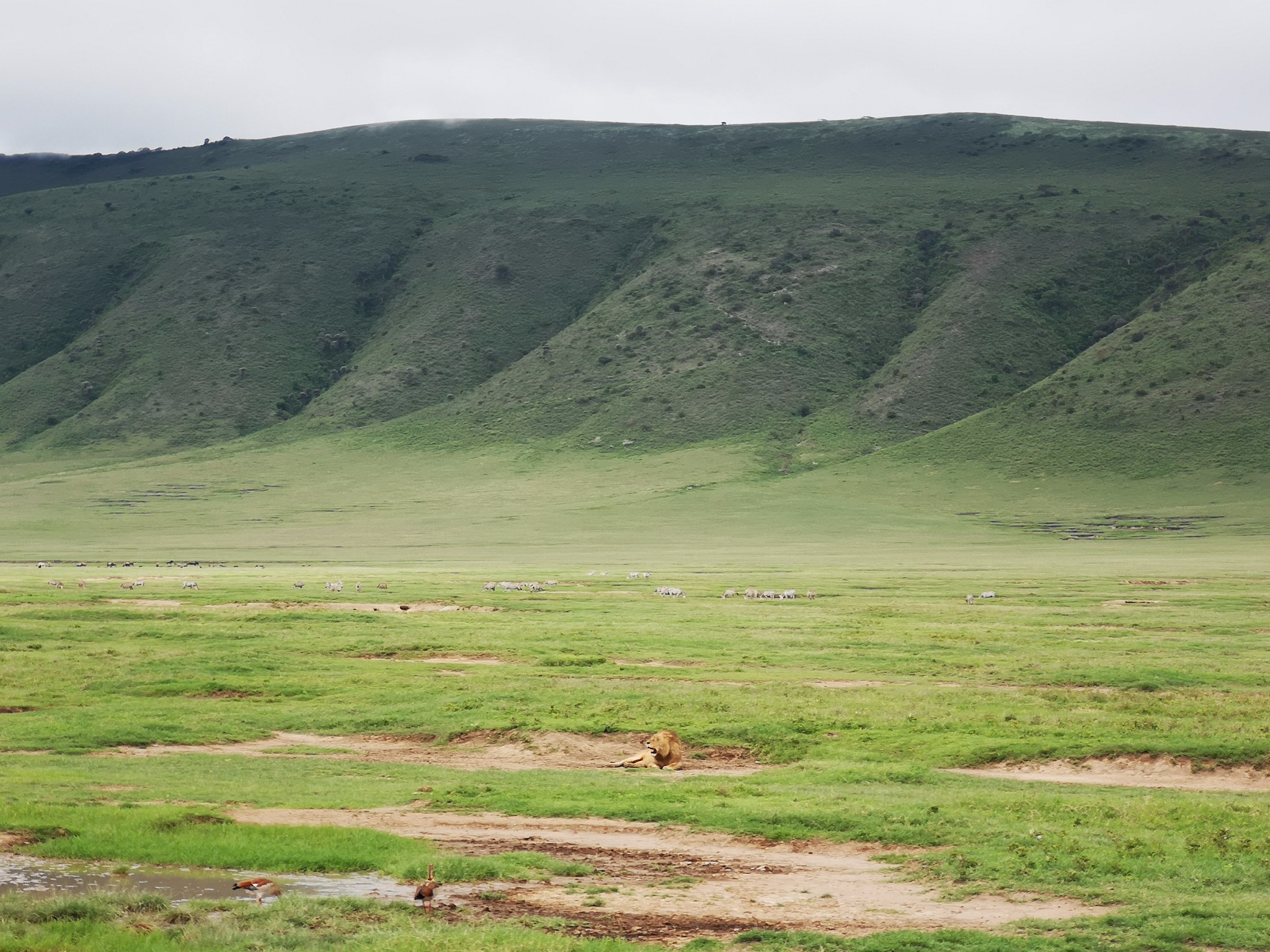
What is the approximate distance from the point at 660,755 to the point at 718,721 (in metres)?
3.58

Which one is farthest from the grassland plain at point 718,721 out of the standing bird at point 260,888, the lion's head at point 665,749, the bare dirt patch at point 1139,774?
the lion's head at point 665,749

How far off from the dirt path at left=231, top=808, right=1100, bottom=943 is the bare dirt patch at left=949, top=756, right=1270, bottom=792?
24.6 ft

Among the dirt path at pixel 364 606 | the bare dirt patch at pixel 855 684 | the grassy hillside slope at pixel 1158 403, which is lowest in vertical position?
the dirt path at pixel 364 606

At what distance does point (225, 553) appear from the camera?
107 m

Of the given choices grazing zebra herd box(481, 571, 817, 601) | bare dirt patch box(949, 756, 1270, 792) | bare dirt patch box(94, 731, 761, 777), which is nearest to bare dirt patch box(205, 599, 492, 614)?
grazing zebra herd box(481, 571, 817, 601)

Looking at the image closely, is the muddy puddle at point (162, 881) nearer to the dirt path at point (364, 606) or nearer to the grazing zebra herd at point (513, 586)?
the dirt path at point (364, 606)

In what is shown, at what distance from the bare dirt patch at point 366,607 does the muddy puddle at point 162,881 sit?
116 ft

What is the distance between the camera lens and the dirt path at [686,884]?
16281mm

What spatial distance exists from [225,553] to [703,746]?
86215 millimetres

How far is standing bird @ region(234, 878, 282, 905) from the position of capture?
1759 centimetres

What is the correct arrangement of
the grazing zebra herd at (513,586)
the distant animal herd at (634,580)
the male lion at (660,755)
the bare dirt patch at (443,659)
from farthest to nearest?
the grazing zebra herd at (513,586) < the distant animal herd at (634,580) < the bare dirt patch at (443,659) < the male lion at (660,755)

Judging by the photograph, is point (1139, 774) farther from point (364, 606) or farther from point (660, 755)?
point (364, 606)

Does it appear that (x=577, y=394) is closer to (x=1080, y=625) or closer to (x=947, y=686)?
(x=1080, y=625)

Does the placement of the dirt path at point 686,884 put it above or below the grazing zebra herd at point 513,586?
above
